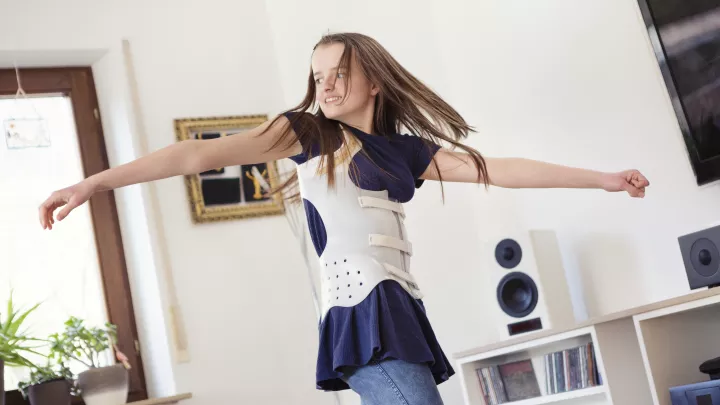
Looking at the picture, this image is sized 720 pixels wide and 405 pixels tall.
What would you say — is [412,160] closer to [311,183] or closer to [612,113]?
[311,183]

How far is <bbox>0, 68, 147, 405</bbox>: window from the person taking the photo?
12.5 feet

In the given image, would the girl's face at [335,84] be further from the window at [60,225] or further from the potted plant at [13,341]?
the window at [60,225]

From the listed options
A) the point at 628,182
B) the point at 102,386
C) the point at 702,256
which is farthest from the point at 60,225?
the point at 628,182

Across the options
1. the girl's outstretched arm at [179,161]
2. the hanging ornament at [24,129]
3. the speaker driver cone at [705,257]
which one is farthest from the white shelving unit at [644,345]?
the hanging ornament at [24,129]

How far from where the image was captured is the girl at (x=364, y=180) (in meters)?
1.54

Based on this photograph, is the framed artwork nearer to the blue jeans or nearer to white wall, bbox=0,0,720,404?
white wall, bbox=0,0,720,404

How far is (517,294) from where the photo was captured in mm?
3729

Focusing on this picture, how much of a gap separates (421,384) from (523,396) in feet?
7.12

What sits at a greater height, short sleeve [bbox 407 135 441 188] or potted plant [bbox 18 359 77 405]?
short sleeve [bbox 407 135 441 188]

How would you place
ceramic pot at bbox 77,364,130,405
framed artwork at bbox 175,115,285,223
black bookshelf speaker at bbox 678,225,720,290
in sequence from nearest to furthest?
black bookshelf speaker at bbox 678,225,720,290 → ceramic pot at bbox 77,364,130,405 → framed artwork at bbox 175,115,285,223

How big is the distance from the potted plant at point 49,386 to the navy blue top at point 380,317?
213cm

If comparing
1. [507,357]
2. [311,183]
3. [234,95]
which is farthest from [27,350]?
[311,183]

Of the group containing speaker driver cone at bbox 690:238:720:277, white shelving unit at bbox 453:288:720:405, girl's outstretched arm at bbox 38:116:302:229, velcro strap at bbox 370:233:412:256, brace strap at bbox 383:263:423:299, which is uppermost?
girl's outstretched arm at bbox 38:116:302:229

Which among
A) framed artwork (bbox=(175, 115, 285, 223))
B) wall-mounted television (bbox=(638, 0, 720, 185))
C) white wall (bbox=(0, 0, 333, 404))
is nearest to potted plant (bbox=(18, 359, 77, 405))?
white wall (bbox=(0, 0, 333, 404))
